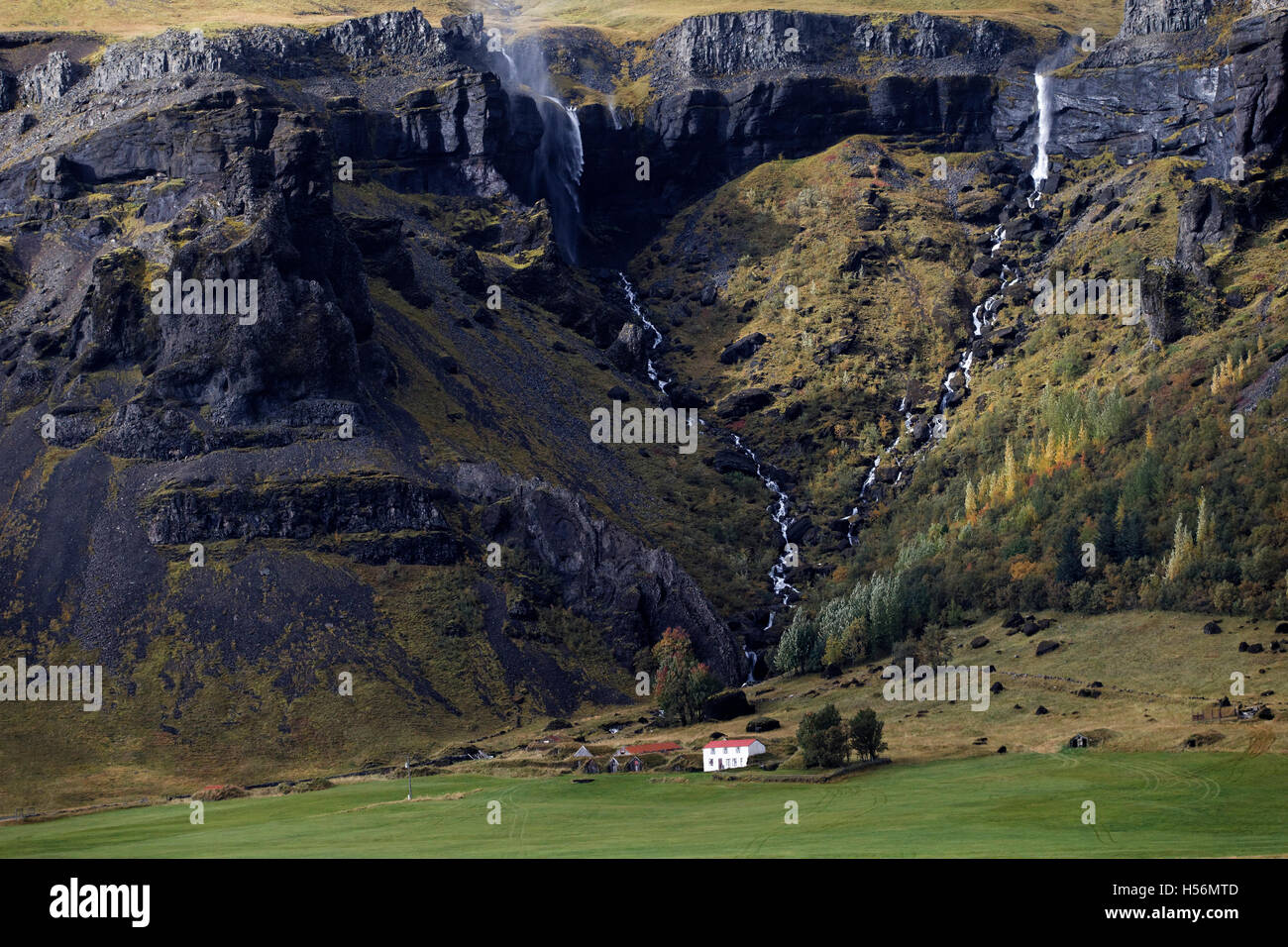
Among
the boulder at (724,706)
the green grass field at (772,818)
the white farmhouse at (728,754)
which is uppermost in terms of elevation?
the boulder at (724,706)

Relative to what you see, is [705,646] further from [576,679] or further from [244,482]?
[244,482]

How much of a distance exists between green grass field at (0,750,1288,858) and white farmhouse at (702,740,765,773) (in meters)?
3.69

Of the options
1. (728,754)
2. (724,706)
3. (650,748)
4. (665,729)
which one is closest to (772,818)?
(728,754)

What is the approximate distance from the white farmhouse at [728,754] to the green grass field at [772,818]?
3.69 meters

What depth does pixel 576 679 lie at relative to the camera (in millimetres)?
157375

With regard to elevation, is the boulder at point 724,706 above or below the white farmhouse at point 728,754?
above

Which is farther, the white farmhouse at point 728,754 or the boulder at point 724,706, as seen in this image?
the boulder at point 724,706

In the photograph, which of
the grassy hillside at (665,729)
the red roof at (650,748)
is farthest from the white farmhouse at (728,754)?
the red roof at (650,748)

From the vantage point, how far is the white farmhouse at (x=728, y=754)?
390ft

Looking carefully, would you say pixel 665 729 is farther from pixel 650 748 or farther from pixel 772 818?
pixel 772 818

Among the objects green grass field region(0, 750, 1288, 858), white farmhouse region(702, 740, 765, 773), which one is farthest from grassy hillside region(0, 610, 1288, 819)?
green grass field region(0, 750, 1288, 858)

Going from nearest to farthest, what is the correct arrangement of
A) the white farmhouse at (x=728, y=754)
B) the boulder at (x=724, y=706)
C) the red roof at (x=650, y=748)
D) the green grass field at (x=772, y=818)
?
the green grass field at (x=772, y=818) → the white farmhouse at (x=728, y=754) → the red roof at (x=650, y=748) → the boulder at (x=724, y=706)

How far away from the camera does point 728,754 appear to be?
119 metres

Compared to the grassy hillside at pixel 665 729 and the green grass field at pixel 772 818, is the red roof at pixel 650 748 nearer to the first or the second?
the grassy hillside at pixel 665 729
